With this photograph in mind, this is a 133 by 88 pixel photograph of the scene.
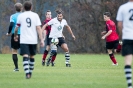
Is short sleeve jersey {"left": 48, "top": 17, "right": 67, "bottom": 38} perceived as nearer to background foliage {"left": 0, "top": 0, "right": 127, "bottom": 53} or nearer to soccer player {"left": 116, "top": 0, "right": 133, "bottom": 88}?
soccer player {"left": 116, "top": 0, "right": 133, "bottom": 88}

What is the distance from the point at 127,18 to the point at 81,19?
30.7 meters

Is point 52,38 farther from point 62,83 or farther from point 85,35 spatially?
point 85,35

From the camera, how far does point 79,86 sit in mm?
13438

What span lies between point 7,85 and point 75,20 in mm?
29930

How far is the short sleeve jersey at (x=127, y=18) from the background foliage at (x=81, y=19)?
3001 cm

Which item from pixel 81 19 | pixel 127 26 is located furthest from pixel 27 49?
pixel 81 19

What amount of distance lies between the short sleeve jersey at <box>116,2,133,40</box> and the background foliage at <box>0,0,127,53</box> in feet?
A: 98.4

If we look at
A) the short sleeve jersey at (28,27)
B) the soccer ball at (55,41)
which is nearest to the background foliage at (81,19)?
the soccer ball at (55,41)

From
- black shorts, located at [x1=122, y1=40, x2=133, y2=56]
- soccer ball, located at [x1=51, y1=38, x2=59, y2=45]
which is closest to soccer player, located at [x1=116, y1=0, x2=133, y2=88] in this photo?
black shorts, located at [x1=122, y1=40, x2=133, y2=56]

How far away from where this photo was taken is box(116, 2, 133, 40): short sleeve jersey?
1252 centimetres

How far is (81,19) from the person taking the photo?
142 ft

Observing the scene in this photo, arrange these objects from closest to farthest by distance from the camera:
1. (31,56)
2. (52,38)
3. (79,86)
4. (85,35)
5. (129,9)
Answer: (129,9) < (79,86) < (31,56) < (52,38) < (85,35)

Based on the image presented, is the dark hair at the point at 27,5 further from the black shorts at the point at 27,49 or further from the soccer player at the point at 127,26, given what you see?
the soccer player at the point at 127,26

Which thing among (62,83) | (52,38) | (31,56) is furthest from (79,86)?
(52,38)
